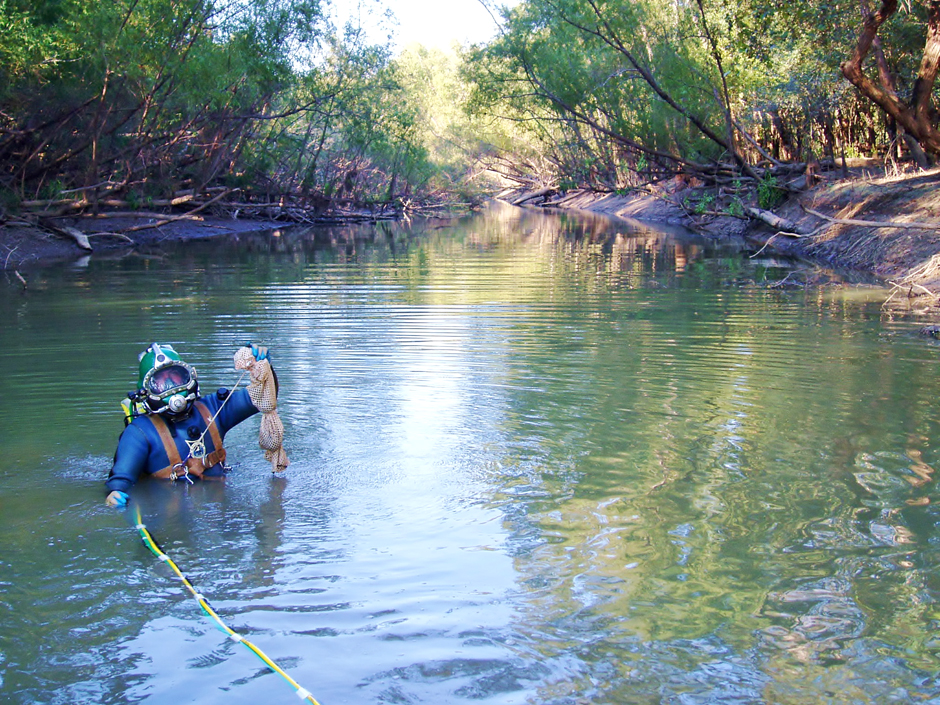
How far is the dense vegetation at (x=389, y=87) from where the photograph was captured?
65.6 feet

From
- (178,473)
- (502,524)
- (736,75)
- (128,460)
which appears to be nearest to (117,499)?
(128,460)

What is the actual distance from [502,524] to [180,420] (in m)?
2.14

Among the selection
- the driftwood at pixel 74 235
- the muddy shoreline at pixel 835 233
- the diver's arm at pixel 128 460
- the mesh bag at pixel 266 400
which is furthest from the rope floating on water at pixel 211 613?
the driftwood at pixel 74 235

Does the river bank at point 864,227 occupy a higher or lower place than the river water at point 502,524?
higher

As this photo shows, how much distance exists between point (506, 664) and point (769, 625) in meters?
1.22

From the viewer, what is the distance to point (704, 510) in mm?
5590

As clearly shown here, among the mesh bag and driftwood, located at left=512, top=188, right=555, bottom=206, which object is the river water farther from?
driftwood, located at left=512, top=188, right=555, bottom=206

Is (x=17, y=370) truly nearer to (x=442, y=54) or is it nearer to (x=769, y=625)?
(x=769, y=625)

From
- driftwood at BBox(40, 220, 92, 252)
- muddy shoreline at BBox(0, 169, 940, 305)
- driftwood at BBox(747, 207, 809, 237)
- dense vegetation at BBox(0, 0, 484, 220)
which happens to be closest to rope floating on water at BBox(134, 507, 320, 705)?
muddy shoreline at BBox(0, 169, 940, 305)

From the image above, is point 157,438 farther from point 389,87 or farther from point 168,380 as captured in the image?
point 389,87

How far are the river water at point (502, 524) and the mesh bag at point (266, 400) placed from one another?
18cm

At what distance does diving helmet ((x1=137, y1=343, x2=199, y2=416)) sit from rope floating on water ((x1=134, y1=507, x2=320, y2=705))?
0.65 meters

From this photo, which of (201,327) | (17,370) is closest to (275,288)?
(201,327)

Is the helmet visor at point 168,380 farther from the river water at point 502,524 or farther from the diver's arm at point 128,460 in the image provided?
the river water at point 502,524
